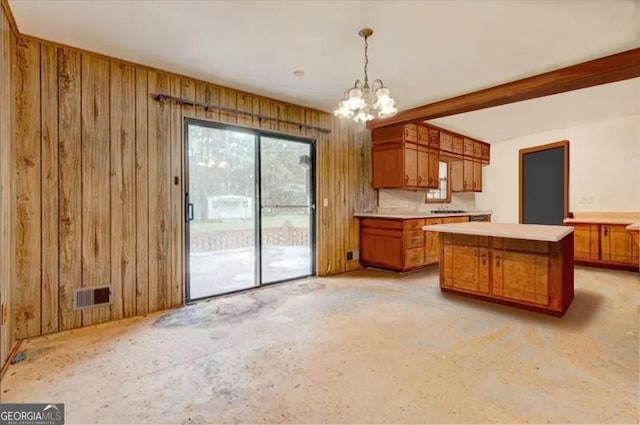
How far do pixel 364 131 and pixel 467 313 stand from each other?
3.26 m

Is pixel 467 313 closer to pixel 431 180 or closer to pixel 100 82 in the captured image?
pixel 431 180

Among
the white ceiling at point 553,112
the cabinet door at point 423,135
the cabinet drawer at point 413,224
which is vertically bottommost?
the cabinet drawer at point 413,224

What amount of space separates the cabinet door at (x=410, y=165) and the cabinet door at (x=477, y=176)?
227cm

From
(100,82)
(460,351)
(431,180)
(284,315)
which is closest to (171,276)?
(284,315)

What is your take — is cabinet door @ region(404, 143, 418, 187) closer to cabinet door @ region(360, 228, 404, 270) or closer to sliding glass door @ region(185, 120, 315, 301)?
cabinet door @ region(360, 228, 404, 270)

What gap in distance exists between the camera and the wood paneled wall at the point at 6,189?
203 cm

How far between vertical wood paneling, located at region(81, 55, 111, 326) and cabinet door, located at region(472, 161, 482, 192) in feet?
21.3

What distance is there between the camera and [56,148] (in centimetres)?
257

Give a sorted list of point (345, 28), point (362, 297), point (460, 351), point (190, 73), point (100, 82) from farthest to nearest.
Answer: point (362, 297) < point (190, 73) < point (100, 82) < point (345, 28) < point (460, 351)

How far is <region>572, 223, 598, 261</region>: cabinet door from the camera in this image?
4.77 metres

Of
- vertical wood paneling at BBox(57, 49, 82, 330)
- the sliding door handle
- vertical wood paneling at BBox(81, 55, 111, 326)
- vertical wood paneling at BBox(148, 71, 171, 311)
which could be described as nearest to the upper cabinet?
the sliding door handle

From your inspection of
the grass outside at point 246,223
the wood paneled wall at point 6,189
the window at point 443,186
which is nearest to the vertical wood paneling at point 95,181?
the wood paneled wall at point 6,189

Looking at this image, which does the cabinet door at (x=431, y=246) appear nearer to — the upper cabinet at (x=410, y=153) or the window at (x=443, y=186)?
the upper cabinet at (x=410, y=153)

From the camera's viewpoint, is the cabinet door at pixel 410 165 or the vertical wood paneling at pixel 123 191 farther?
the cabinet door at pixel 410 165
